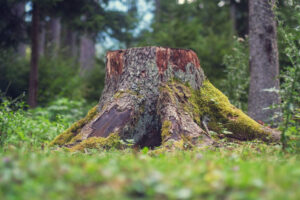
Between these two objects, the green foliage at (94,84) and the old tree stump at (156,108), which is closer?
the old tree stump at (156,108)

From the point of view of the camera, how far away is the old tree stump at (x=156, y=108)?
522cm

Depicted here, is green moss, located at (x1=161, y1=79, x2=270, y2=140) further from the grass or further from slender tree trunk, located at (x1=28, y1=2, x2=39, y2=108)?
slender tree trunk, located at (x1=28, y1=2, x2=39, y2=108)

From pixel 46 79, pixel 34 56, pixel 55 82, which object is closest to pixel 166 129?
pixel 34 56

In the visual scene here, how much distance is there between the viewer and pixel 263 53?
8.20 meters

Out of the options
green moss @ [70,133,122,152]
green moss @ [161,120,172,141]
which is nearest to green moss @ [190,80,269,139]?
green moss @ [161,120,172,141]

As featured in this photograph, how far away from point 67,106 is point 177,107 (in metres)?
7.22

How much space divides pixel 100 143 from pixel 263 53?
17.3 feet

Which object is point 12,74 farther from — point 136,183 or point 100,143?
point 136,183

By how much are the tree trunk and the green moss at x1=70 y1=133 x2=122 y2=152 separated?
15.1ft

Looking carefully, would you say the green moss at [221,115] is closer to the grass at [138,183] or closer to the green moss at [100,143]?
the green moss at [100,143]

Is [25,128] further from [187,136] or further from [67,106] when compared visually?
[67,106]

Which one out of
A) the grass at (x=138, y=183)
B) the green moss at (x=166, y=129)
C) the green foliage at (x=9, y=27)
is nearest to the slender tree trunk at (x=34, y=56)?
the green foliage at (x=9, y=27)

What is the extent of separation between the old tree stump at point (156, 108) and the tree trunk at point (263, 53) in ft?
9.02

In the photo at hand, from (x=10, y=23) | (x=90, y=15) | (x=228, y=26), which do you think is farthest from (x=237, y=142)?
(x=228, y=26)
